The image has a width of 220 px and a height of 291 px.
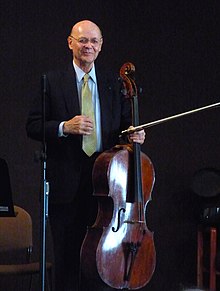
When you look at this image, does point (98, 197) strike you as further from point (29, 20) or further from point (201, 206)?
point (29, 20)

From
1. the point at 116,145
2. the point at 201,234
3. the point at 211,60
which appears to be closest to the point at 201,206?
the point at 201,234

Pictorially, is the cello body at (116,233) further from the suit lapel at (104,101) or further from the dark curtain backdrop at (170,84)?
the dark curtain backdrop at (170,84)

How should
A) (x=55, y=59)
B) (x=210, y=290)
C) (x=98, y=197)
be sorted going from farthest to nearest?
(x=55, y=59), (x=210, y=290), (x=98, y=197)

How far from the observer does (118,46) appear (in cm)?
400

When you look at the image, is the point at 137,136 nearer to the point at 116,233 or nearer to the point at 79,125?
the point at 79,125

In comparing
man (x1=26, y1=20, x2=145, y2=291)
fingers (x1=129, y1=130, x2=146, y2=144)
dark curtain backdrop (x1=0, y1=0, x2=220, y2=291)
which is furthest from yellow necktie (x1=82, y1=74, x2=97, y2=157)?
dark curtain backdrop (x1=0, y1=0, x2=220, y2=291)

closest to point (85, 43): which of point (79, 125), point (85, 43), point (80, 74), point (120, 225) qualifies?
point (85, 43)

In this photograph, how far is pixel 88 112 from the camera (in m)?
2.76

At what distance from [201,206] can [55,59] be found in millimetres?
1281

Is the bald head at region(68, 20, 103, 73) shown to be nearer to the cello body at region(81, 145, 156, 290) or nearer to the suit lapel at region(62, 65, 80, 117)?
the suit lapel at region(62, 65, 80, 117)

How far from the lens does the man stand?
267 centimetres

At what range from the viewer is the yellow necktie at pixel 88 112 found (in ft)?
8.82

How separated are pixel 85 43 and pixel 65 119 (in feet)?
1.14

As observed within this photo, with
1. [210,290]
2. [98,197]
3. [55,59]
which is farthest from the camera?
[55,59]
